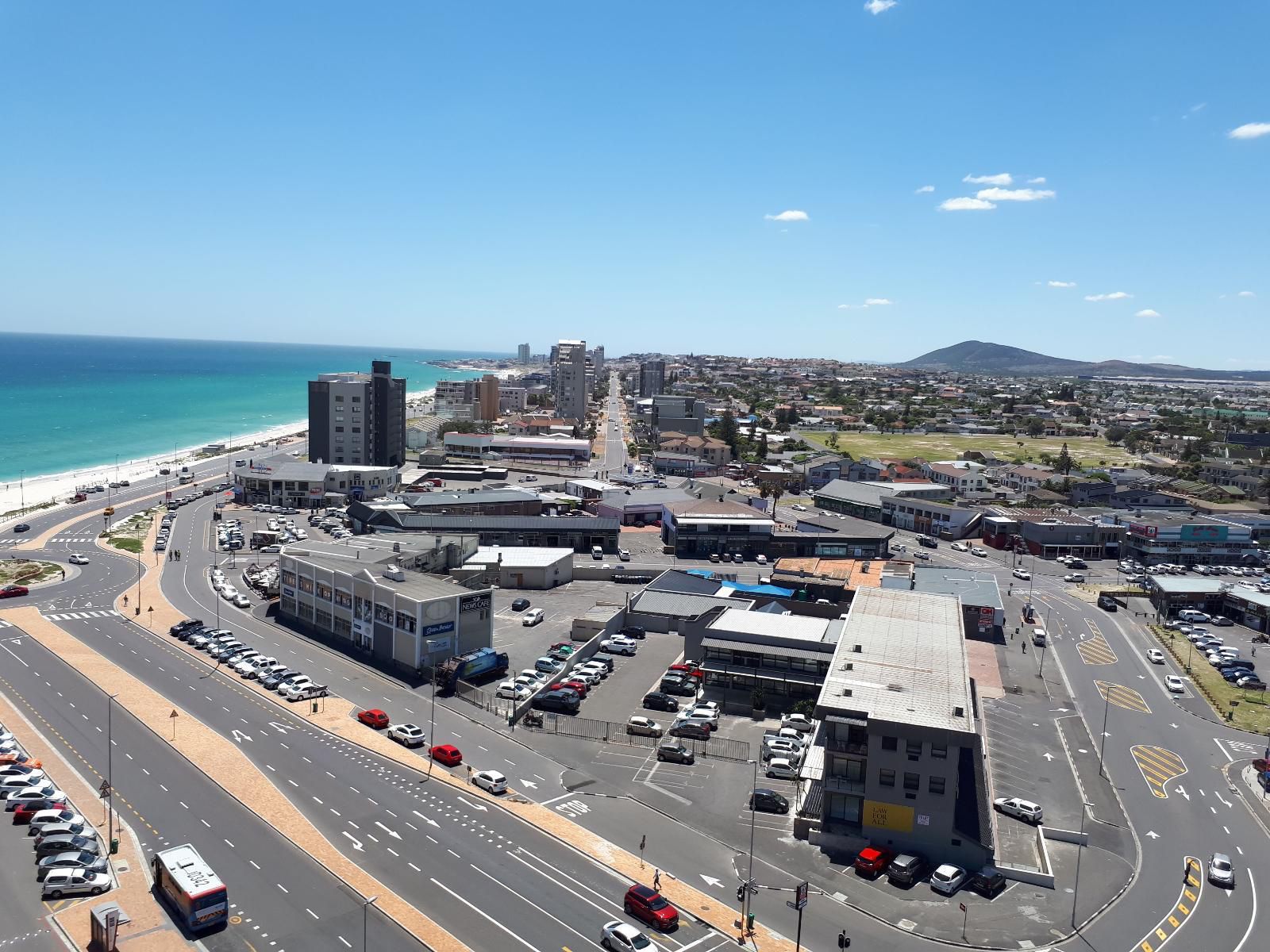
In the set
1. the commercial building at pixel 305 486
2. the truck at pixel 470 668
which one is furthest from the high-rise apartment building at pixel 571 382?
the truck at pixel 470 668

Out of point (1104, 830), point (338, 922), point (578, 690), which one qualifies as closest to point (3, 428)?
point (578, 690)

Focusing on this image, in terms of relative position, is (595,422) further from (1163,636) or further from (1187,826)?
(1187,826)

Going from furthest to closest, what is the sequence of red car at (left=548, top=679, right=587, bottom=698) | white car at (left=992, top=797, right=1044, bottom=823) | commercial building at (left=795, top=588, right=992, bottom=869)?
red car at (left=548, top=679, right=587, bottom=698)
white car at (left=992, top=797, right=1044, bottom=823)
commercial building at (left=795, top=588, right=992, bottom=869)

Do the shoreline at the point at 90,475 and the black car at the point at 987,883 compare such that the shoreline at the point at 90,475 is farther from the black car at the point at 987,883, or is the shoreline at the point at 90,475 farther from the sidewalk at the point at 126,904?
the black car at the point at 987,883

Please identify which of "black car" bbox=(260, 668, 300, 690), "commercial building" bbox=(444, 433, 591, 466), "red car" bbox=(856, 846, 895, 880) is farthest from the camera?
"commercial building" bbox=(444, 433, 591, 466)

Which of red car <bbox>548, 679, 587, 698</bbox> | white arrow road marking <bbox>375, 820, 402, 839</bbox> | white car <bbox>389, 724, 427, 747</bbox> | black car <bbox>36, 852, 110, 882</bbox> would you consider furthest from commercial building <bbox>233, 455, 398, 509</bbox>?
black car <bbox>36, 852, 110, 882</bbox>

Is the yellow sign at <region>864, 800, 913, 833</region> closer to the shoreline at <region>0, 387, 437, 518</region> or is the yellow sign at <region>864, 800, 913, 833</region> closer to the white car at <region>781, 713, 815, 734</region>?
the white car at <region>781, 713, 815, 734</region>
